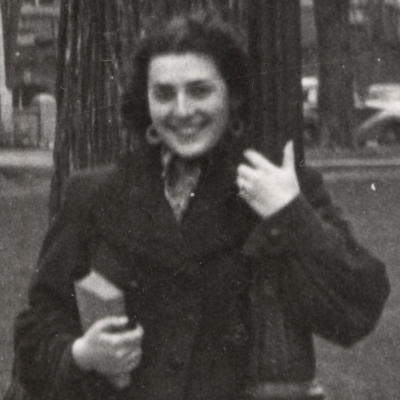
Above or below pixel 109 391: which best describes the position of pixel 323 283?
above

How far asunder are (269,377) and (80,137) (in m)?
0.97

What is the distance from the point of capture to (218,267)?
99.6 inches

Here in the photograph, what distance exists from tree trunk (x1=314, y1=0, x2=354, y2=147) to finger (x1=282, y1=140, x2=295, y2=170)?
0.61 meters

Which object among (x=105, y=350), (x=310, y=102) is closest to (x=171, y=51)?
(x=105, y=350)

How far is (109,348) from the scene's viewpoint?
2.47 metres

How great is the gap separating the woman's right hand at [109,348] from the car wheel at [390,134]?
1.25 m

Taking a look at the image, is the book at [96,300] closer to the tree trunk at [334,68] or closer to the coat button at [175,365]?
the coat button at [175,365]

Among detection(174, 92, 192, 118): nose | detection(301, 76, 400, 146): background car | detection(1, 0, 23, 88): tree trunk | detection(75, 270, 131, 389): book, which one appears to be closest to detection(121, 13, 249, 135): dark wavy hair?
detection(174, 92, 192, 118): nose

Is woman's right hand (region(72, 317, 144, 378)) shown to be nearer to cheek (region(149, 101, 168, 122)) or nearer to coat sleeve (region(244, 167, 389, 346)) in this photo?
coat sleeve (region(244, 167, 389, 346))

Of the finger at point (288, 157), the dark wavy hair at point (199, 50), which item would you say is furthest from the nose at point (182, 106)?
the finger at point (288, 157)

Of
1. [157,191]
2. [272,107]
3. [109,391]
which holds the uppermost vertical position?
[272,107]

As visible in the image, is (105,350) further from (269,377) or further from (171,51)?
(171,51)

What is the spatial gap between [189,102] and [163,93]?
0.07m

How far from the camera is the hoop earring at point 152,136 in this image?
251 centimetres
